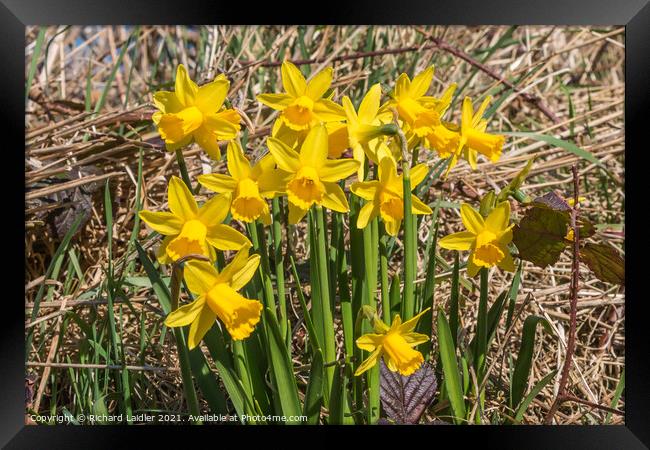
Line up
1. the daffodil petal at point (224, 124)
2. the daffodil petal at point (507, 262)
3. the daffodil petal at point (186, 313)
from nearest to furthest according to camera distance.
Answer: the daffodil petal at point (186, 313)
the daffodil petal at point (224, 124)
the daffodil petal at point (507, 262)

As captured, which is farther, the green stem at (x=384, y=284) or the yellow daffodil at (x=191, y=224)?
the green stem at (x=384, y=284)

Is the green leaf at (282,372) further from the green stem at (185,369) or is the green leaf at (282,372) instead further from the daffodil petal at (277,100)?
the daffodil petal at (277,100)

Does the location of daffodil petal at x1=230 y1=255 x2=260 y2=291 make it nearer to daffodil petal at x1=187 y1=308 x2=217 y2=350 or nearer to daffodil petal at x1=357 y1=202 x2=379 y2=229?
daffodil petal at x1=187 y1=308 x2=217 y2=350

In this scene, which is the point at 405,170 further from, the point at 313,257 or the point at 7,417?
the point at 7,417

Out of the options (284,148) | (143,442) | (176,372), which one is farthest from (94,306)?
(284,148)

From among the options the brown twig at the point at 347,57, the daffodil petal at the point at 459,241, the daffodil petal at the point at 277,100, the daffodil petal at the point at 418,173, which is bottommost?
the daffodil petal at the point at 459,241

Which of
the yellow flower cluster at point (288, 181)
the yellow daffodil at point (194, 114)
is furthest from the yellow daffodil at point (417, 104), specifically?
the yellow daffodil at point (194, 114)

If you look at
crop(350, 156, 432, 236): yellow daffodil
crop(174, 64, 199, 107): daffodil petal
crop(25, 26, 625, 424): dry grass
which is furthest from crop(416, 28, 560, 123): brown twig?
crop(174, 64, 199, 107): daffodil petal

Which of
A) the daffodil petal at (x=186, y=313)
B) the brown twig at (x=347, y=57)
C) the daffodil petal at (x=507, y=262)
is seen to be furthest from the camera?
the brown twig at (x=347, y=57)
